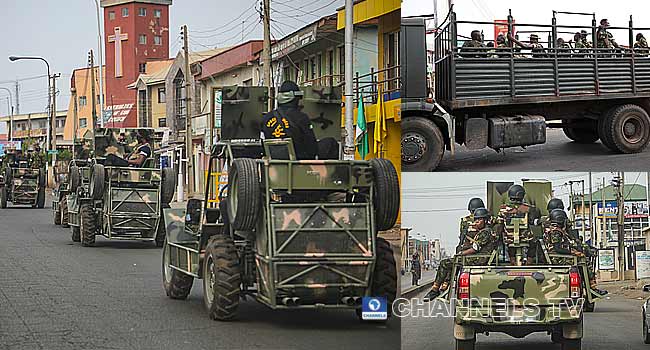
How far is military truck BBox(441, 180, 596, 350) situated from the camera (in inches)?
176

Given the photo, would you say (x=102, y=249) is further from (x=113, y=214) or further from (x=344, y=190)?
(x=344, y=190)

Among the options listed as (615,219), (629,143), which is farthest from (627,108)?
(615,219)

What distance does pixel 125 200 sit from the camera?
48.9 ft

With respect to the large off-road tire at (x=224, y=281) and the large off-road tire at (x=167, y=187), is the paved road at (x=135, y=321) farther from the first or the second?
the large off-road tire at (x=167, y=187)

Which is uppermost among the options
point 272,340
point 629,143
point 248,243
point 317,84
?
point 317,84

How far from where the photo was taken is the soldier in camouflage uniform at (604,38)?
4.14 m

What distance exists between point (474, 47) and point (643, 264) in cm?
104

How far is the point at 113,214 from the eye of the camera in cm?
A: 1492

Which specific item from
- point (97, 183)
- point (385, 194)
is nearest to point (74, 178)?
point (97, 183)

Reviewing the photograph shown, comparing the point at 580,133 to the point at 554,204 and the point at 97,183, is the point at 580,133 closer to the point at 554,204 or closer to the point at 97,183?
the point at 554,204

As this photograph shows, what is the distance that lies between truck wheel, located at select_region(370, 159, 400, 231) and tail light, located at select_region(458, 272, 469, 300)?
56.1 inches

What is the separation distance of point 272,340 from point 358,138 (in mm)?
1374

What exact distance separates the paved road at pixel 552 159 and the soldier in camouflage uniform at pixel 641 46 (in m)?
0.35

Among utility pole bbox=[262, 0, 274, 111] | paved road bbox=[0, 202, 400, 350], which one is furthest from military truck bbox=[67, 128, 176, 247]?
utility pole bbox=[262, 0, 274, 111]
